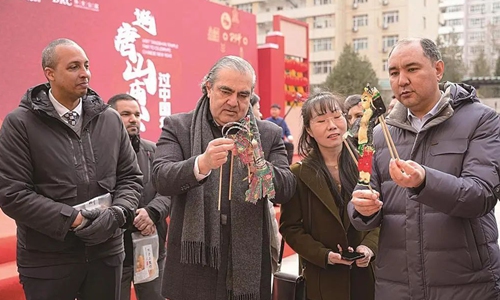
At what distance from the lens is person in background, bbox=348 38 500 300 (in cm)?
135

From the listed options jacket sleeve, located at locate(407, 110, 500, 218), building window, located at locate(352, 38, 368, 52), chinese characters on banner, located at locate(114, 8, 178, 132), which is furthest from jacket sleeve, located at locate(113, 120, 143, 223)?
building window, located at locate(352, 38, 368, 52)

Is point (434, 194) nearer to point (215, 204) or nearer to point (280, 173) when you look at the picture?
point (280, 173)

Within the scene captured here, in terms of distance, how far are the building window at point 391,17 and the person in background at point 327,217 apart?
28848mm

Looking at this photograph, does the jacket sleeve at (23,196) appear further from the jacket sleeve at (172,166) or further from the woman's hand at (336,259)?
the woman's hand at (336,259)

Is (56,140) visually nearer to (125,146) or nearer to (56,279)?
(125,146)

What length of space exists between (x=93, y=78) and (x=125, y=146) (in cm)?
365

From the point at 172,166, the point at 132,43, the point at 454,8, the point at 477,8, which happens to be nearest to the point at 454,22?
the point at 454,8

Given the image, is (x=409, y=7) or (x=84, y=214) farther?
(x=409, y=7)

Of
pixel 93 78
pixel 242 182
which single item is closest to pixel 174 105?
pixel 93 78

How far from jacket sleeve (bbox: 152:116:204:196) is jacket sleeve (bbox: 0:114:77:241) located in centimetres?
39

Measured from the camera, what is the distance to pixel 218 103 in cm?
166

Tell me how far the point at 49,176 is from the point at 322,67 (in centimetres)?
2993

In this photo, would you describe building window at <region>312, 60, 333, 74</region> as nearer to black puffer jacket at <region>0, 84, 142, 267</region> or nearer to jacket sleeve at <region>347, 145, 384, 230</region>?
black puffer jacket at <region>0, 84, 142, 267</region>

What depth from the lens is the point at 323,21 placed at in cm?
3036
